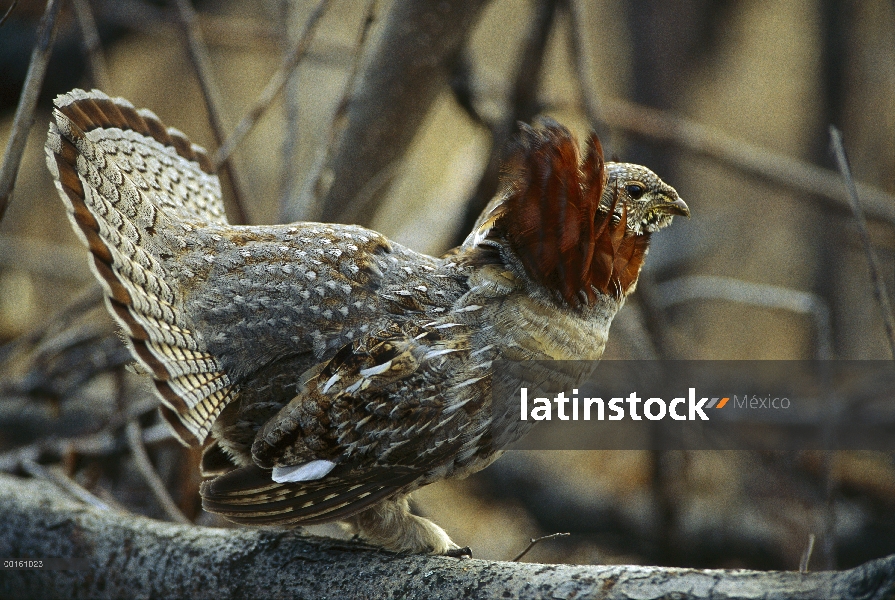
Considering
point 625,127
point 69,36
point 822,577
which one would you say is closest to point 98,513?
point 822,577

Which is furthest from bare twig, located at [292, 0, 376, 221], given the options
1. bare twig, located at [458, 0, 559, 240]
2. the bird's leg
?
the bird's leg

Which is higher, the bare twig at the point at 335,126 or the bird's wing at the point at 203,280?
the bare twig at the point at 335,126

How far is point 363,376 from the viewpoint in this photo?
2.10m

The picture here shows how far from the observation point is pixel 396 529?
2.34 meters

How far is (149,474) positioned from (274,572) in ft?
3.53

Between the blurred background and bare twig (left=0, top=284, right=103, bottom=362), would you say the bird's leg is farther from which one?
bare twig (left=0, top=284, right=103, bottom=362)

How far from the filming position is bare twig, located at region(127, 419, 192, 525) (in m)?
2.98

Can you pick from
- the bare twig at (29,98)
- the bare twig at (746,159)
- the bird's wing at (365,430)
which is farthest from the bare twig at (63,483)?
the bare twig at (746,159)

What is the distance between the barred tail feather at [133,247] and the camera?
2.16 m

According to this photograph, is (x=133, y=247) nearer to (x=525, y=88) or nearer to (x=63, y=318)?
(x=63, y=318)

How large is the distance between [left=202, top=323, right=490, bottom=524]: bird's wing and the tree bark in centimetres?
22

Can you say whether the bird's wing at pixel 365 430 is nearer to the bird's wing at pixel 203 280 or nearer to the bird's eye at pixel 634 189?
the bird's wing at pixel 203 280

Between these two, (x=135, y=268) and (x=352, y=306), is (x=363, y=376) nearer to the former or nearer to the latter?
(x=352, y=306)

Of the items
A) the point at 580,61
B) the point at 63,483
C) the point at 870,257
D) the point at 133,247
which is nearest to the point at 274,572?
the point at 133,247
